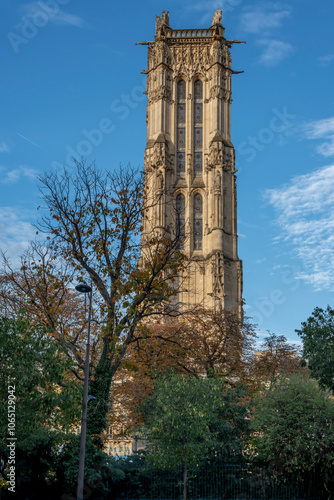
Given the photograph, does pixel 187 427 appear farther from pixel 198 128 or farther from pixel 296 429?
pixel 198 128

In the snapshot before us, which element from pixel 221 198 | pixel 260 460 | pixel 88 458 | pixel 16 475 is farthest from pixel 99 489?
pixel 221 198

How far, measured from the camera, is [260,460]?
22.3 m

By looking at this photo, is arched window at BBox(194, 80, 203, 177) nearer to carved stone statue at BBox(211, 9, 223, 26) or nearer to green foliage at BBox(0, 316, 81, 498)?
carved stone statue at BBox(211, 9, 223, 26)

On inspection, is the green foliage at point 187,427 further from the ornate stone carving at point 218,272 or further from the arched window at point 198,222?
the arched window at point 198,222

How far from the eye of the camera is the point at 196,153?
4966 centimetres

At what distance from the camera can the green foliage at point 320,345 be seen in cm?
1883

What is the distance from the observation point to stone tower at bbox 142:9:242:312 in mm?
45500

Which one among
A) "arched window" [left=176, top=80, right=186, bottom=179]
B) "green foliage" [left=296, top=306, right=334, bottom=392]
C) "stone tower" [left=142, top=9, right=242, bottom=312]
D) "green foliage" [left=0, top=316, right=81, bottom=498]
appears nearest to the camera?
"green foliage" [left=0, top=316, right=81, bottom=498]

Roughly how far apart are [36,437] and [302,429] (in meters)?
9.68

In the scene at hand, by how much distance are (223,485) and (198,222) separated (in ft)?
94.9

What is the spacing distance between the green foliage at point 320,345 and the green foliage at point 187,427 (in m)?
3.61

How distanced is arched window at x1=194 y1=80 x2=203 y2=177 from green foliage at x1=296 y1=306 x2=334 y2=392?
30.8m

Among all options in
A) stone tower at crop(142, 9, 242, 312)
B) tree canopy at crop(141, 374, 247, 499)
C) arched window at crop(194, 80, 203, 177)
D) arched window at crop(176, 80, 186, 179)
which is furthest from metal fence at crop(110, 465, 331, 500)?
arched window at crop(194, 80, 203, 177)

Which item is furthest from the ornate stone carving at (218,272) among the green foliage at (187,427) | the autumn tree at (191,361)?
the green foliage at (187,427)
